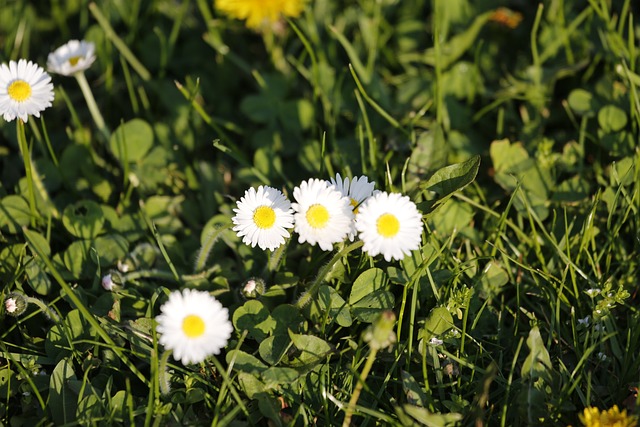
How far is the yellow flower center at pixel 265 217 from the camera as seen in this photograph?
196 cm

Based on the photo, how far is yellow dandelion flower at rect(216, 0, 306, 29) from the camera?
3.05m

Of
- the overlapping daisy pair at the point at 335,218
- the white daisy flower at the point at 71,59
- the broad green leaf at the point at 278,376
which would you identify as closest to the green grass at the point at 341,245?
the broad green leaf at the point at 278,376

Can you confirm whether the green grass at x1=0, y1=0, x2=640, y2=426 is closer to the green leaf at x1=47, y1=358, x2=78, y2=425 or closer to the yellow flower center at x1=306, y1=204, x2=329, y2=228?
the green leaf at x1=47, y1=358, x2=78, y2=425

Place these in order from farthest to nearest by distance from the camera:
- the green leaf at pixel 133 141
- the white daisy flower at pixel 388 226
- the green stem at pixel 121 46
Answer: the green stem at pixel 121 46 < the green leaf at pixel 133 141 < the white daisy flower at pixel 388 226

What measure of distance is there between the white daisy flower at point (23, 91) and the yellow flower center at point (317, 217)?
946mm

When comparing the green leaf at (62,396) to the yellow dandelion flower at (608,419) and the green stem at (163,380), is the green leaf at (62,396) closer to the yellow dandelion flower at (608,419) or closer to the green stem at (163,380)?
the green stem at (163,380)

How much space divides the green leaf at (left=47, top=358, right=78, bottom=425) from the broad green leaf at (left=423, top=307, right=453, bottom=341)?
110 cm

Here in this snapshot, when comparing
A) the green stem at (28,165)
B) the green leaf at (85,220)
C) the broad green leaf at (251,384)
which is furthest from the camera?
the green leaf at (85,220)

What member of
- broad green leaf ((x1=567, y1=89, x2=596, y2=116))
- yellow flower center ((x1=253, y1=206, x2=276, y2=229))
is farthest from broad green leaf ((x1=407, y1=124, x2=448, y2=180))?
yellow flower center ((x1=253, y1=206, x2=276, y2=229))

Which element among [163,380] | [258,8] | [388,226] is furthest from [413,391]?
[258,8]

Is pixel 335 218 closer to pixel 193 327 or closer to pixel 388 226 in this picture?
pixel 388 226

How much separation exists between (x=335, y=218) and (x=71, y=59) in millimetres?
1410

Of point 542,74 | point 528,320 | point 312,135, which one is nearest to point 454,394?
point 528,320

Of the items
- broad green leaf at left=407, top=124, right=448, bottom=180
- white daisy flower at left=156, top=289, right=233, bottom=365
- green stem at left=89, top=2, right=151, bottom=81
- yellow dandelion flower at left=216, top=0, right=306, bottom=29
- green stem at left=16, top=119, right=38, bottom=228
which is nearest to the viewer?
white daisy flower at left=156, top=289, right=233, bottom=365
